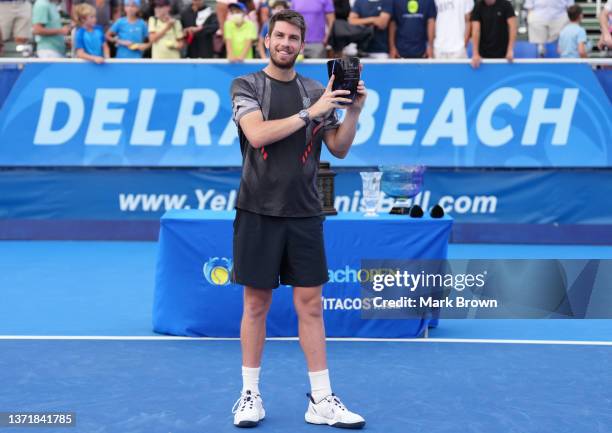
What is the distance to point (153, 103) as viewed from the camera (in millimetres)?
12922

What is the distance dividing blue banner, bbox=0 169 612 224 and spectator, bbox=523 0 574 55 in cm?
290

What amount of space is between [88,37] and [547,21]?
645 centimetres

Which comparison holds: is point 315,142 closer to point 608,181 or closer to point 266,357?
point 266,357

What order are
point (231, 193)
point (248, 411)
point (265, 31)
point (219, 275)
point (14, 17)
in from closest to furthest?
point (248, 411) → point (219, 275) → point (231, 193) → point (265, 31) → point (14, 17)

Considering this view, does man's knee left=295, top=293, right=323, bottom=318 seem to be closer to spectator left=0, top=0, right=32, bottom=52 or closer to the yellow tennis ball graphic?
the yellow tennis ball graphic

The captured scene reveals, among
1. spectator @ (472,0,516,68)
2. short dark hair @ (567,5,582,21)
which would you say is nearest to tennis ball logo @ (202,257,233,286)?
spectator @ (472,0,516,68)

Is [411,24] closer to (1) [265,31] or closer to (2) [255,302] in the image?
(1) [265,31]

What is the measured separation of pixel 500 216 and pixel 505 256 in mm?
1281

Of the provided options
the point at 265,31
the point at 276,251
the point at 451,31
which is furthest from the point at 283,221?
the point at 451,31

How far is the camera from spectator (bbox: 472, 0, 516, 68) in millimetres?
13250

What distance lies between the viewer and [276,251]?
561cm

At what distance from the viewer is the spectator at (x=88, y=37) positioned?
43.3 ft

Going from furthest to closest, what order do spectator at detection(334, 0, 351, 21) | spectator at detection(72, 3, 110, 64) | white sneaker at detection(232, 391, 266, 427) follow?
spectator at detection(334, 0, 351, 21) → spectator at detection(72, 3, 110, 64) → white sneaker at detection(232, 391, 266, 427)

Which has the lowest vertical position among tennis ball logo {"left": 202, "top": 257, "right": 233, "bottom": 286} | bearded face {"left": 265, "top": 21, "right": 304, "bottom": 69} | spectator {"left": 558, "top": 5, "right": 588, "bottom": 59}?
tennis ball logo {"left": 202, "top": 257, "right": 233, "bottom": 286}
